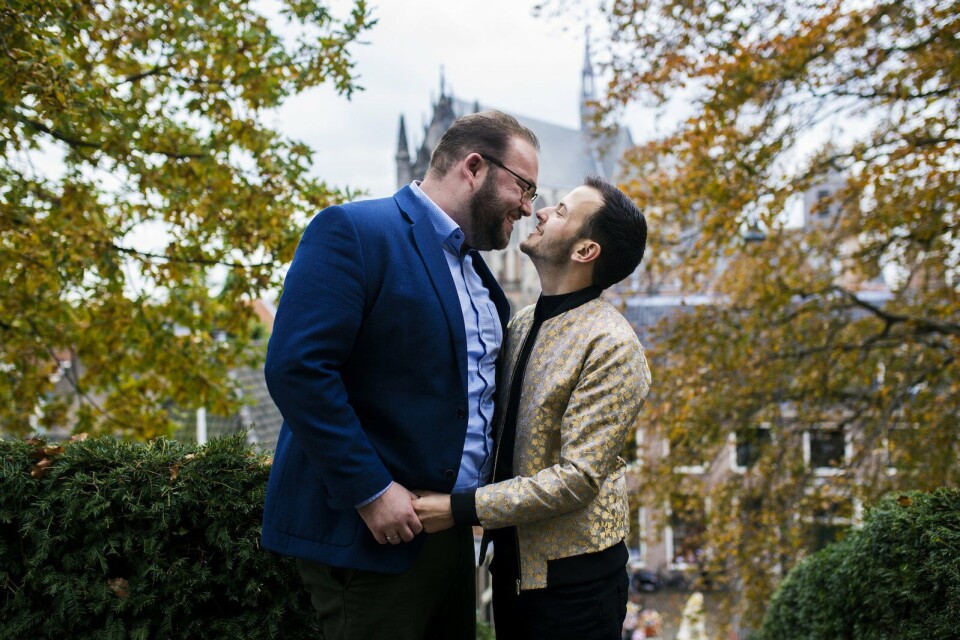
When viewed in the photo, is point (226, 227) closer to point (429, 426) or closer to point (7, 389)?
point (7, 389)

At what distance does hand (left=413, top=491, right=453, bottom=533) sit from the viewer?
2.06 metres

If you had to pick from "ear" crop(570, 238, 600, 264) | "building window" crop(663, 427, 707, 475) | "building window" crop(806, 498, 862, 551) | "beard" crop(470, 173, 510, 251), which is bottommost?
"building window" crop(806, 498, 862, 551)

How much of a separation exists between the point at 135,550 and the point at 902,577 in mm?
2774

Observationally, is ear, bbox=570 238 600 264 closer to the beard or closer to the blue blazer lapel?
the beard

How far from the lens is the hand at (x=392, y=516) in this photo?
198 cm

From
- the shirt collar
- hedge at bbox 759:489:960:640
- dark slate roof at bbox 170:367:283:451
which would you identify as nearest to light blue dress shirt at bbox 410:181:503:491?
the shirt collar

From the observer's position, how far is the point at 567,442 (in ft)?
7.10

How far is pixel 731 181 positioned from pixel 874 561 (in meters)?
5.03

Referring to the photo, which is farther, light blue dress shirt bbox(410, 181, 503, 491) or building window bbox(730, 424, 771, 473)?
building window bbox(730, 424, 771, 473)

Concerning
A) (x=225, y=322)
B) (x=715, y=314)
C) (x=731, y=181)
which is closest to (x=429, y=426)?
(x=225, y=322)

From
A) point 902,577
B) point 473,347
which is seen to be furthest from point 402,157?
point 473,347

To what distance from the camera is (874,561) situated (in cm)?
346

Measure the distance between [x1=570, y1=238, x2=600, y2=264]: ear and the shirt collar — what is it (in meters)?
0.37

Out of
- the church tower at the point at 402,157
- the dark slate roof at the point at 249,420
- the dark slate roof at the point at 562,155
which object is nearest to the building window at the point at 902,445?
the dark slate roof at the point at 249,420
